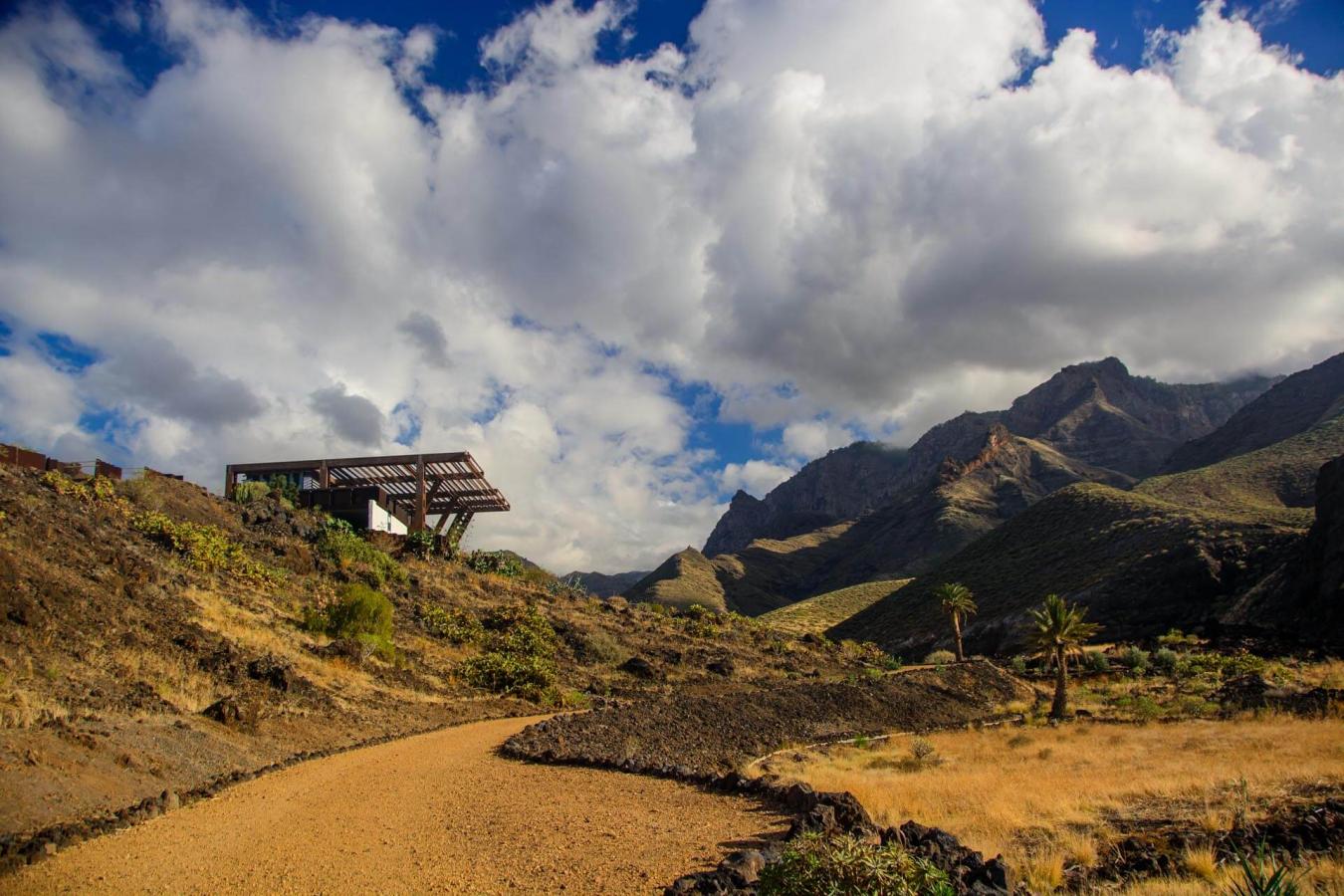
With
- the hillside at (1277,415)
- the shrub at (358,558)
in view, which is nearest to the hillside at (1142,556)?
the hillside at (1277,415)

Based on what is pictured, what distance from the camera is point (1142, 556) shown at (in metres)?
63.1

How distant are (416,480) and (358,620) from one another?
64.7 ft

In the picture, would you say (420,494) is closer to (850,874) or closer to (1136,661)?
(850,874)

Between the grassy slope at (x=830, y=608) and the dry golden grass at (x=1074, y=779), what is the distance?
60.4m

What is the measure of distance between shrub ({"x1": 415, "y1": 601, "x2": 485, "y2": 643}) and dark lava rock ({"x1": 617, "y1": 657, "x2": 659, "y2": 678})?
21.5ft

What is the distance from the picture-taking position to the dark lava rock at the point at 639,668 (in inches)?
1232

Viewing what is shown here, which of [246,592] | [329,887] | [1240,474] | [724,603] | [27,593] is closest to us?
[329,887]

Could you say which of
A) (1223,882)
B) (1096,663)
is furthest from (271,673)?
(1096,663)

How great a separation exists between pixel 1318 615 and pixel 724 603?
103728 millimetres

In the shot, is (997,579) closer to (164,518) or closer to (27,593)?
(164,518)

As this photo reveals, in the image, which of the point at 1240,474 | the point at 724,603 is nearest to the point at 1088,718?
the point at 1240,474

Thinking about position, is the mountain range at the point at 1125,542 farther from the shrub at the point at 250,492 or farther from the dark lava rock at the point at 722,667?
the shrub at the point at 250,492

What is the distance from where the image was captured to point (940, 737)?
23703 mm

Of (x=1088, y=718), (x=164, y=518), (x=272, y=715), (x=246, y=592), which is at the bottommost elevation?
(x=1088, y=718)
